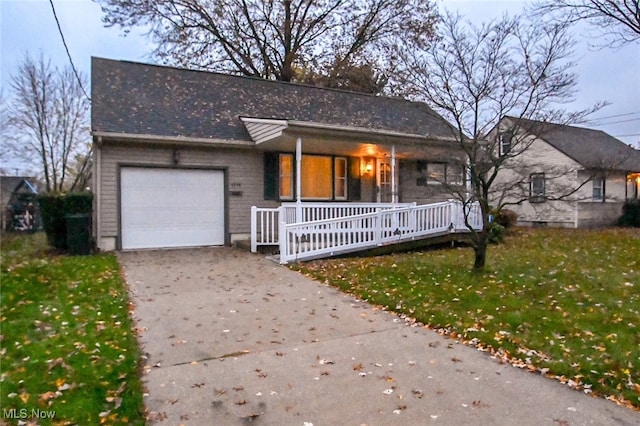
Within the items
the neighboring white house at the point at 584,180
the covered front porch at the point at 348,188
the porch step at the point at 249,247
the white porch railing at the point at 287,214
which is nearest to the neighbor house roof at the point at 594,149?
the neighboring white house at the point at 584,180

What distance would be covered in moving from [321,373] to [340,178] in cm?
1036

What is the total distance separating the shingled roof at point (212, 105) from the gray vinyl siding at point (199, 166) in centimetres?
49

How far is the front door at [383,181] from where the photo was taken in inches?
567

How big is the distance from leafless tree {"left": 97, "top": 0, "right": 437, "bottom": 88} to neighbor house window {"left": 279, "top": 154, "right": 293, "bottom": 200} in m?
11.8

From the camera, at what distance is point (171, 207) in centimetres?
1177

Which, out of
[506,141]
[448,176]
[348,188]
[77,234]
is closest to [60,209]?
[77,234]

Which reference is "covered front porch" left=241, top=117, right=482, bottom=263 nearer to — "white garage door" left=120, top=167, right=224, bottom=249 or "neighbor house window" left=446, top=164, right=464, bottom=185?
"neighbor house window" left=446, top=164, right=464, bottom=185

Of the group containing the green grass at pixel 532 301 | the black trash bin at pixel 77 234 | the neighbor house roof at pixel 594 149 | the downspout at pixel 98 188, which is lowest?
the green grass at pixel 532 301

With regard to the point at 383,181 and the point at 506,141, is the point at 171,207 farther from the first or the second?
the point at 506,141

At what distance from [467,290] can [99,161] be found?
8.99 metres

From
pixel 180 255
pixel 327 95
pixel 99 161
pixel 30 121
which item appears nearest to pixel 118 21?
pixel 30 121

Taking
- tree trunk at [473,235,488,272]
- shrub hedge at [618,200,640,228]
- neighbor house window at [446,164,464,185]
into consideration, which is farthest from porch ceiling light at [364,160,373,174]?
shrub hedge at [618,200,640,228]

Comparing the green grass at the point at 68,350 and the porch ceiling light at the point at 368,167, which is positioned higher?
the porch ceiling light at the point at 368,167

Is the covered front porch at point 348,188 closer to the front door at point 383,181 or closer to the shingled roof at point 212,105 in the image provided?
the front door at point 383,181
